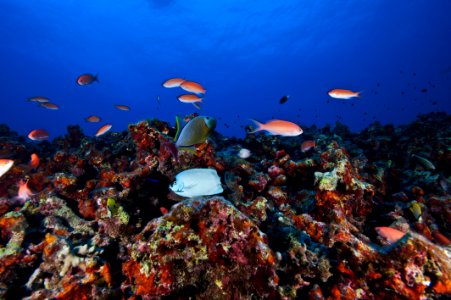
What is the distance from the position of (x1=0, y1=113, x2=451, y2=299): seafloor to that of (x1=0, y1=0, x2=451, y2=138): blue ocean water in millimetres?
32701

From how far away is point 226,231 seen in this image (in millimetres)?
2232

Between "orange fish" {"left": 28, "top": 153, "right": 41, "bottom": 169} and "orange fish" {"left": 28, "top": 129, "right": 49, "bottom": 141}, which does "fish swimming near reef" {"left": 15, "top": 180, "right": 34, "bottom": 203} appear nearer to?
"orange fish" {"left": 28, "top": 153, "right": 41, "bottom": 169}

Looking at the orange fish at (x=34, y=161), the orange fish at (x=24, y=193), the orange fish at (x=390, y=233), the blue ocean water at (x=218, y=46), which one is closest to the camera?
the orange fish at (x=390, y=233)

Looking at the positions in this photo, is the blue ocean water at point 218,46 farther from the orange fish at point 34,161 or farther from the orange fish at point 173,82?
the orange fish at point 34,161

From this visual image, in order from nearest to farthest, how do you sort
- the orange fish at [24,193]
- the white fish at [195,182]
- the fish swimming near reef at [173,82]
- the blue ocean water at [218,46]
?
1. the white fish at [195,182]
2. the orange fish at [24,193]
3. the fish swimming near reef at [173,82]
4. the blue ocean water at [218,46]

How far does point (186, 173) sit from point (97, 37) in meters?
99.7

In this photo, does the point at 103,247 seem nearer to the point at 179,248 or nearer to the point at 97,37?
the point at 179,248

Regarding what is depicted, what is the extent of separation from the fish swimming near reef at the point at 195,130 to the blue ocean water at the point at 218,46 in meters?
35.0

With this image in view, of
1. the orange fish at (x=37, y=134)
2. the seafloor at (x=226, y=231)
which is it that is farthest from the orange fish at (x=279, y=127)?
the orange fish at (x=37, y=134)

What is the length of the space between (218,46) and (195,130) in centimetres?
8381

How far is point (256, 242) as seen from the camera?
218 cm

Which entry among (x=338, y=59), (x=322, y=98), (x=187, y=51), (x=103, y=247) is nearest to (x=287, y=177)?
(x=103, y=247)

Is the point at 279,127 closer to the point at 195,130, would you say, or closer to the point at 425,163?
the point at 195,130

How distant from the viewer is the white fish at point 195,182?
262 cm
